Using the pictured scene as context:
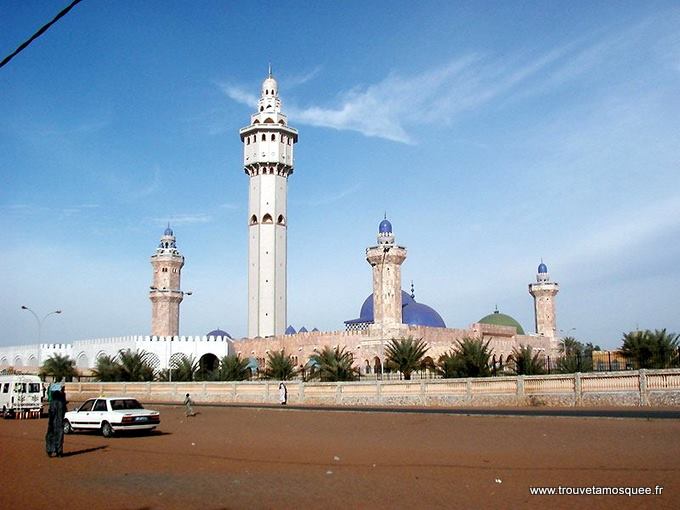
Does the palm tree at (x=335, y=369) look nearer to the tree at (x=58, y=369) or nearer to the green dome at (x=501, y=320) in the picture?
the tree at (x=58, y=369)

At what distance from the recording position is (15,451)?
16.7 metres

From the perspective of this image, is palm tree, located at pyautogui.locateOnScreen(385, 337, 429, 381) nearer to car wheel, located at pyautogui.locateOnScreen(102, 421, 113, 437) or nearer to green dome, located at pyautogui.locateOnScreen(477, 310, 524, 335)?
car wheel, located at pyautogui.locateOnScreen(102, 421, 113, 437)

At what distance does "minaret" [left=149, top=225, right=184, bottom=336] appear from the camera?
7031 centimetres

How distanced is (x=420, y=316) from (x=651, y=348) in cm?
3013

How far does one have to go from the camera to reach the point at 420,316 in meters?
65.4

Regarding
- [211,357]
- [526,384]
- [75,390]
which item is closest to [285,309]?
[211,357]

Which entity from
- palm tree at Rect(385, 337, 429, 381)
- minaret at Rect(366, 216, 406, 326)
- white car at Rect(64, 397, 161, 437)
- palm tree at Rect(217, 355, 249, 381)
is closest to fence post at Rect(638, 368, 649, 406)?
palm tree at Rect(385, 337, 429, 381)

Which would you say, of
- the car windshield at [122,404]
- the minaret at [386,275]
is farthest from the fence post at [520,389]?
the minaret at [386,275]

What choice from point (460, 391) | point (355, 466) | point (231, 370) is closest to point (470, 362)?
point (460, 391)

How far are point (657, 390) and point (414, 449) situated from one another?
505 inches

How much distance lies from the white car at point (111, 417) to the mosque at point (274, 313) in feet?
107

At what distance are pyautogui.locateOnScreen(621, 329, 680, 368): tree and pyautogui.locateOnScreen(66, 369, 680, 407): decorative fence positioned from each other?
10857 millimetres

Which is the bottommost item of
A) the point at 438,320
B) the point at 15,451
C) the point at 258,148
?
the point at 15,451

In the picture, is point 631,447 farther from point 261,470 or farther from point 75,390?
point 75,390
